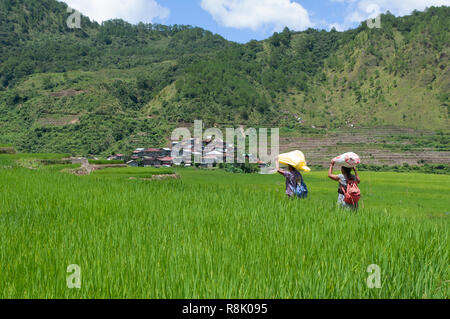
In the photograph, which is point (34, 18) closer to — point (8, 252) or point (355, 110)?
point (355, 110)

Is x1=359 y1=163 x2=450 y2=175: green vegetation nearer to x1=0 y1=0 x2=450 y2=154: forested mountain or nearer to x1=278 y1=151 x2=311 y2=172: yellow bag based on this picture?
x1=0 y1=0 x2=450 y2=154: forested mountain

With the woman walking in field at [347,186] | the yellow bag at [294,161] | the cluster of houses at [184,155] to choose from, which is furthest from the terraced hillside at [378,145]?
the yellow bag at [294,161]

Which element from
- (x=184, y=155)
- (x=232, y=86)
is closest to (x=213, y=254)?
(x=184, y=155)

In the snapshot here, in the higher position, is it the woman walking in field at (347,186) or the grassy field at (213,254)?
the woman walking in field at (347,186)

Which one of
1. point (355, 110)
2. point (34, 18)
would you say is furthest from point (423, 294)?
point (34, 18)

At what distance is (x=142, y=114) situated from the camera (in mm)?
84312

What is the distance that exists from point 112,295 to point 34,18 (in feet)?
617

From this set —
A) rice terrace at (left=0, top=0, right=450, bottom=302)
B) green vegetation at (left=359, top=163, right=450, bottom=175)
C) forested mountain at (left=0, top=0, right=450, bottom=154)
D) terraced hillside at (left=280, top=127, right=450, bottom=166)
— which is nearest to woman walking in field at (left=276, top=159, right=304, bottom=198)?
rice terrace at (left=0, top=0, right=450, bottom=302)

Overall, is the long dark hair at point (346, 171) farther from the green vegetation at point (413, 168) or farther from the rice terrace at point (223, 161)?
the green vegetation at point (413, 168)

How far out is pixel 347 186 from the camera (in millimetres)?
5566

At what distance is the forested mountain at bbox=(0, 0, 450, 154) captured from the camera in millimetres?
72312

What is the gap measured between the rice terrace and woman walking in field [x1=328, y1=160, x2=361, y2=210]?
0.03 m

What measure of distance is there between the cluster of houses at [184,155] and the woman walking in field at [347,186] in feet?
129

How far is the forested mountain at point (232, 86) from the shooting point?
237 feet
